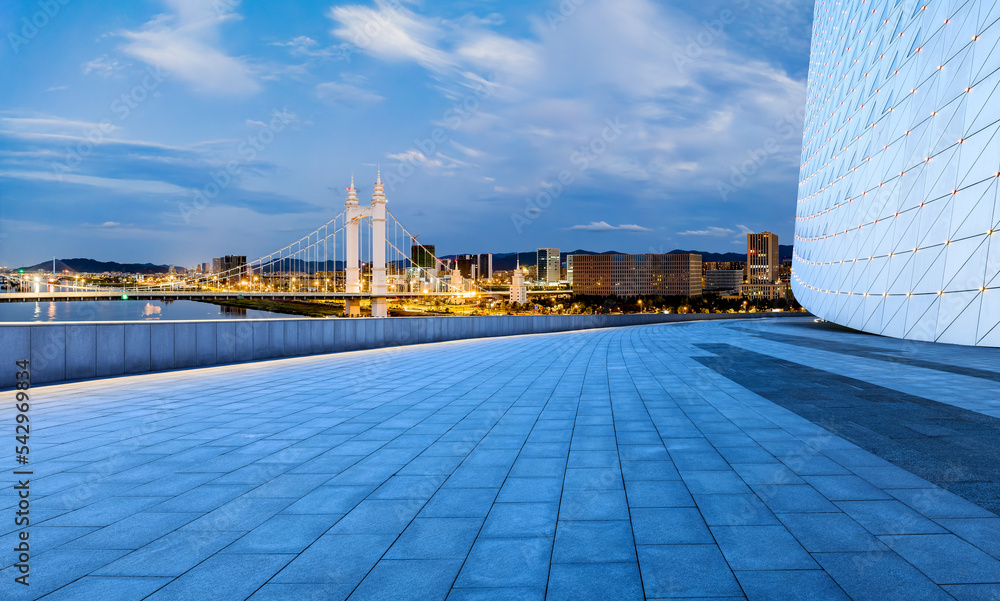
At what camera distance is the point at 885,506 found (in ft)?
12.7

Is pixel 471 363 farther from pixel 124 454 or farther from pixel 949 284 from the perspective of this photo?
pixel 949 284

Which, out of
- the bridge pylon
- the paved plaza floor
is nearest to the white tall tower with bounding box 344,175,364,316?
the bridge pylon

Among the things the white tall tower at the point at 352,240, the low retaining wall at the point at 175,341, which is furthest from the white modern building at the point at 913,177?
the white tall tower at the point at 352,240

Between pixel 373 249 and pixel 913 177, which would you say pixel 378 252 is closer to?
pixel 373 249

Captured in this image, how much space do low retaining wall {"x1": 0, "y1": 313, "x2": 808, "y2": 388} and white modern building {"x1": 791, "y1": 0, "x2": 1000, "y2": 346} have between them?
1588 centimetres

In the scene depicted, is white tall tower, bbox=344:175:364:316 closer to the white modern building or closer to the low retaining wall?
the low retaining wall

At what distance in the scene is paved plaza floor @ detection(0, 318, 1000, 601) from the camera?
296 cm

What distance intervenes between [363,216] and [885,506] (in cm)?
5808

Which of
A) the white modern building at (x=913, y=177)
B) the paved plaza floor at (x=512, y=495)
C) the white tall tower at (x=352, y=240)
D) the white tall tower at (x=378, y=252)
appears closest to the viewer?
the paved plaza floor at (x=512, y=495)

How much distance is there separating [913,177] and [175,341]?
23032 mm

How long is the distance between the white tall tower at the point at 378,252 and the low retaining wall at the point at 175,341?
106ft

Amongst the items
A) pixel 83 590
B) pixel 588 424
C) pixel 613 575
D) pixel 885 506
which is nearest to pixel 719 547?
pixel 613 575

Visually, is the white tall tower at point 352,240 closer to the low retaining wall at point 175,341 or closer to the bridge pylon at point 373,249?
the bridge pylon at point 373,249

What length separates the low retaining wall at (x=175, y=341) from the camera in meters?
9.38
